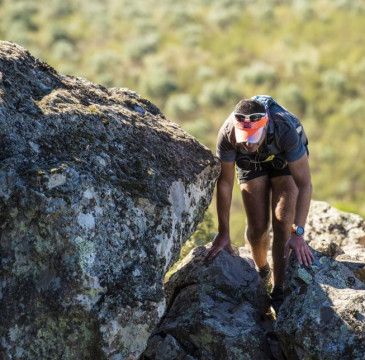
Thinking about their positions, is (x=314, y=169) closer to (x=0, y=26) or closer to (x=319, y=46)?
(x=319, y=46)

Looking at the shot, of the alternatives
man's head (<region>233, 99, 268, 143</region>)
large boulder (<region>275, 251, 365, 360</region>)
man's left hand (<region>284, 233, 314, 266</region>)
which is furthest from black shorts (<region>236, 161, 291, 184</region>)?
large boulder (<region>275, 251, 365, 360</region>)

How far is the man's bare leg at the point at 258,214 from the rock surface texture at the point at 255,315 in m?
0.66

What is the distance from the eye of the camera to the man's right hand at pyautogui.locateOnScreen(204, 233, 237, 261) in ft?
21.4

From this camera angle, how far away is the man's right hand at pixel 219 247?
6.53 m

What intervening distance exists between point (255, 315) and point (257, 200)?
157 centimetres

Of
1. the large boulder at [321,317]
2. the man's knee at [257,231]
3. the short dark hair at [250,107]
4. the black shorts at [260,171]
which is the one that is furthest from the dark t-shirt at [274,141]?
the large boulder at [321,317]

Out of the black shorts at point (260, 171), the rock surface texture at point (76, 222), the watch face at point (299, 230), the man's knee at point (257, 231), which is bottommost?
the rock surface texture at point (76, 222)

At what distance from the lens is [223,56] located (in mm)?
43000

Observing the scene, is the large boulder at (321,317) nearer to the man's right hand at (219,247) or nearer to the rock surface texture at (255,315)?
the rock surface texture at (255,315)

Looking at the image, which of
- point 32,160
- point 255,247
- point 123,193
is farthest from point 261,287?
point 32,160

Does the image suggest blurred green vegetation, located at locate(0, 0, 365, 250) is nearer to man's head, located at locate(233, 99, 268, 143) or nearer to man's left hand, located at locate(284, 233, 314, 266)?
man's left hand, located at locate(284, 233, 314, 266)

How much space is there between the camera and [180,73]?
41844mm

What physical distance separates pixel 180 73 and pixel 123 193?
37272mm

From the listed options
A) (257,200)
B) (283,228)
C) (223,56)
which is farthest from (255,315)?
(223,56)
